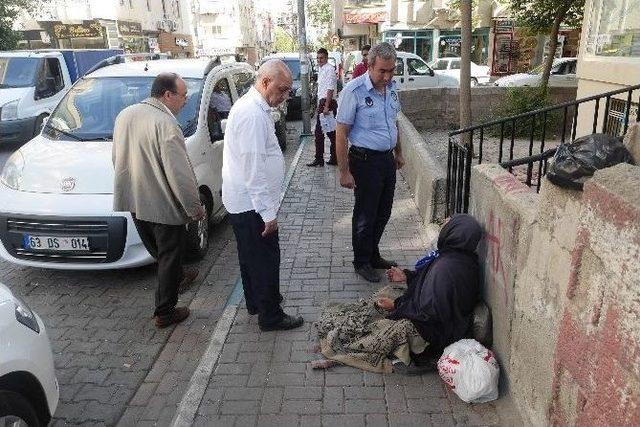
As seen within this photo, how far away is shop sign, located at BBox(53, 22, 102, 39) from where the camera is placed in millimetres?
27250

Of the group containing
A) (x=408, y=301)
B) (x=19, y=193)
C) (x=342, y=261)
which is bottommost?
(x=342, y=261)

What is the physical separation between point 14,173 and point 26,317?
2.65 metres

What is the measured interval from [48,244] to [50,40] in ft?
90.4

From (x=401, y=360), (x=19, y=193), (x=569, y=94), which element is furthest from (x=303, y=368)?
(x=569, y=94)

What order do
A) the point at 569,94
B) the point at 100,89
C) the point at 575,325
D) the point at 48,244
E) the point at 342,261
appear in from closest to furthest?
1. the point at 575,325
2. the point at 48,244
3. the point at 342,261
4. the point at 100,89
5. the point at 569,94

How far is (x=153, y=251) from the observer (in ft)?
13.1

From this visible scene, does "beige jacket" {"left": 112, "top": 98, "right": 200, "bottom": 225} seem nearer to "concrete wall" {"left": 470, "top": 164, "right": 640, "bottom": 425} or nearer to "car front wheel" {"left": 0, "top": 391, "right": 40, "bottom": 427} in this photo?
"car front wheel" {"left": 0, "top": 391, "right": 40, "bottom": 427}

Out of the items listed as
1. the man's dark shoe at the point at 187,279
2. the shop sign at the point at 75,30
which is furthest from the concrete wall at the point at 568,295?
the shop sign at the point at 75,30

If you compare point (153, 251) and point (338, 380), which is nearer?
point (338, 380)

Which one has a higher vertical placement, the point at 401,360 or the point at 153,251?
the point at 153,251

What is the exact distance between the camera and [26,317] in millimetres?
2549

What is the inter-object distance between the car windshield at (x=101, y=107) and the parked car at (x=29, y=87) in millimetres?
6116

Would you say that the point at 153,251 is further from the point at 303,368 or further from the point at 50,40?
the point at 50,40

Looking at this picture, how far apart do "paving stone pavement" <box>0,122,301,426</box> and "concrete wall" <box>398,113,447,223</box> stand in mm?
2096
